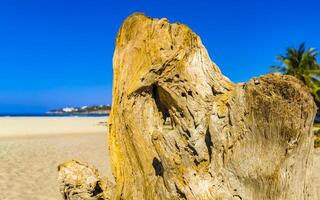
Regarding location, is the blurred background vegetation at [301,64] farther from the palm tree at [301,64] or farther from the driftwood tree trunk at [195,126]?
the driftwood tree trunk at [195,126]

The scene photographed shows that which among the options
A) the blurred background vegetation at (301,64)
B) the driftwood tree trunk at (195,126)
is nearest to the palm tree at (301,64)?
the blurred background vegetation at (301,64)

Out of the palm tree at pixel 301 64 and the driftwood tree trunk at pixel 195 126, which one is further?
the palm tree at pixel 301 64

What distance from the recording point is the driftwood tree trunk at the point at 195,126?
3.97 m

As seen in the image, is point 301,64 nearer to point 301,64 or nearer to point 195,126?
point 301,64

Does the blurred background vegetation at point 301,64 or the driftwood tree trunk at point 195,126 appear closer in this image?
the driftwood tree trunk at point 195,126

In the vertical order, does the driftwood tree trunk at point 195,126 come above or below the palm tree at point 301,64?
below

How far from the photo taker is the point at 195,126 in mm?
4750

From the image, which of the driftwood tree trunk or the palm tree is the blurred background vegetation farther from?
the driftwood tree trunk

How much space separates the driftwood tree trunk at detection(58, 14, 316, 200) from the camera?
3.97m

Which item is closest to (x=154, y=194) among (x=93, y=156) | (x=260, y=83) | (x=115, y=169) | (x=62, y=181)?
(x=115, y=169)

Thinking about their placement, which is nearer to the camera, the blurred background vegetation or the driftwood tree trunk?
the driftwood tree trunk

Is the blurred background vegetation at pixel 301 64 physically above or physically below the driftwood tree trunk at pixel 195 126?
above

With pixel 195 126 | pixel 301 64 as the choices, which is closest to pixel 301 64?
pixel 301 64

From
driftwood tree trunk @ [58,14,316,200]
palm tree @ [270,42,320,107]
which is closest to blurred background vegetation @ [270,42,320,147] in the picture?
palm tree @ [270,42,320,107]
